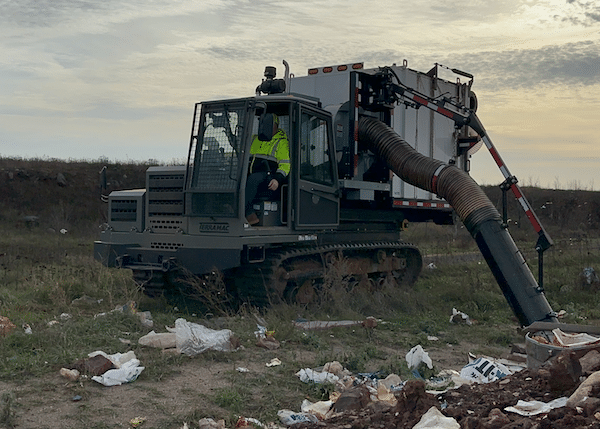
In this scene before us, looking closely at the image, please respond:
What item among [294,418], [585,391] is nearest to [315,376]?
[294,418]

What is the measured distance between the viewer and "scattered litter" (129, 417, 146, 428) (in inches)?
198

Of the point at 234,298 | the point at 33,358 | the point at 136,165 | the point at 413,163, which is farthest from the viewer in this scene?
the point at 136,165

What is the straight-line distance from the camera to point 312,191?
10.3 m

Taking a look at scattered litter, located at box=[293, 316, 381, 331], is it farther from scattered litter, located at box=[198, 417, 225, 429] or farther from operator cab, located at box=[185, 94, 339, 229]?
scattered litter, located at box=[198, 417, 225, 429]

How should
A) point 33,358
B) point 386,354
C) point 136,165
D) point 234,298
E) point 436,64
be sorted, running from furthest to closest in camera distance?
point 136,165 → point 436,64 → point 234,298 → point 386,354 → point 33,358

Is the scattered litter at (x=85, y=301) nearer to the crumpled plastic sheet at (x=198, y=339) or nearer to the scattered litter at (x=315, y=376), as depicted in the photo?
the crumpled plastic sheet at (x=198, y=339)

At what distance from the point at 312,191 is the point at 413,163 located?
1.93 metres

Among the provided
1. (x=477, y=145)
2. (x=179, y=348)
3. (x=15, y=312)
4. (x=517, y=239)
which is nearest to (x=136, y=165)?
(x=517, y=239)

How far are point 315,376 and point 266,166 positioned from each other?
13.7ft

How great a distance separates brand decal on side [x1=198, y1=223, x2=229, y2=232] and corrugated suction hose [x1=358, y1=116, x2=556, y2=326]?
3403mm

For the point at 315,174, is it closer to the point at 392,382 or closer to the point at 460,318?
the point at 460,318

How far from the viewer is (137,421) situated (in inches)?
200

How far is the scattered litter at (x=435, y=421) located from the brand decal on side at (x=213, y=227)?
535cm

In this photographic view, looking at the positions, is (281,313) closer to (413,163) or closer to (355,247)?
(355,247)
